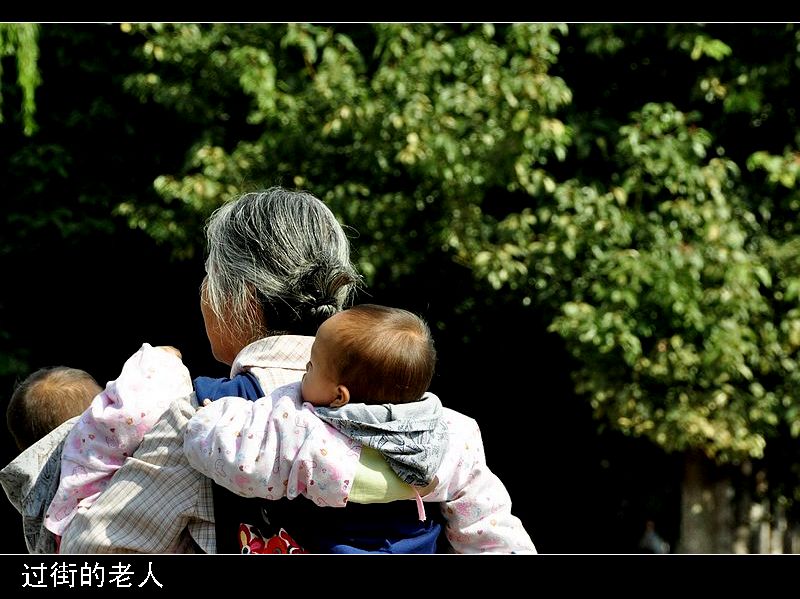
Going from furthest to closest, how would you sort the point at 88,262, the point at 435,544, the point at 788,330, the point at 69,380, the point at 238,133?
the point at 88,262
the point at 238,133
the point at 788,330
the point at 69,380
the point at 435,544

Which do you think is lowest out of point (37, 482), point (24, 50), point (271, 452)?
point (37, 482)

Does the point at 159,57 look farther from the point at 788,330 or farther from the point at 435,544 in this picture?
the point at 435,544

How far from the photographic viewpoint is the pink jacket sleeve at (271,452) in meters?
1.73

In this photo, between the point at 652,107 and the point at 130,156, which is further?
the point at 130,156

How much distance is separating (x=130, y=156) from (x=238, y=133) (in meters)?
0.88

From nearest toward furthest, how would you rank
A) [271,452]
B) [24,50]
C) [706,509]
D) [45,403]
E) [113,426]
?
[271,452], [113,426], [45,403], [24,50], [706,509]

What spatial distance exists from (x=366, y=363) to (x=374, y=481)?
179 millimetres

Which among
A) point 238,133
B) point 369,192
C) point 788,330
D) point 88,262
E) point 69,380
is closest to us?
point 69,380

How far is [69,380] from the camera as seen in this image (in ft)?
8.01

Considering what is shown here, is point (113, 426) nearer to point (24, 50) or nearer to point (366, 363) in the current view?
point (366, 363)

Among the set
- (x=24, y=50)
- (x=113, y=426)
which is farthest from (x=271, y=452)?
(x=24, y=50)

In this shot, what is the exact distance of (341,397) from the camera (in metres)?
1.81
